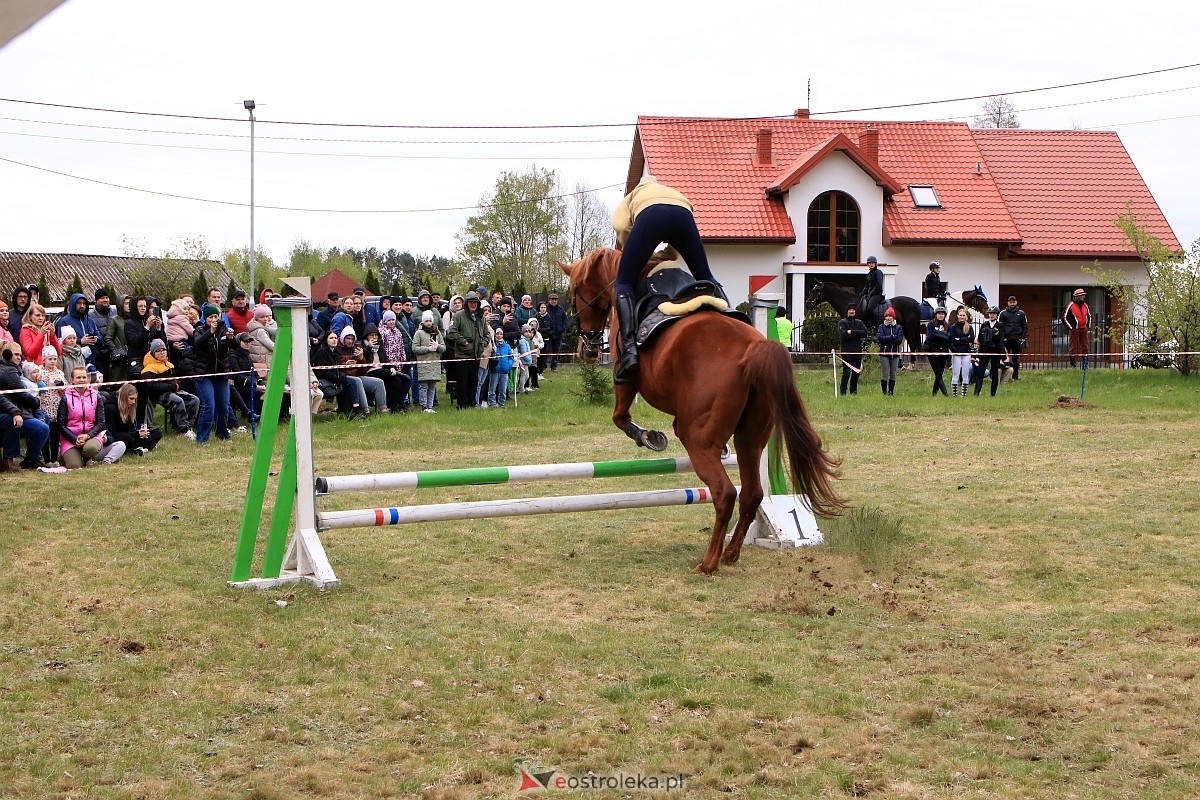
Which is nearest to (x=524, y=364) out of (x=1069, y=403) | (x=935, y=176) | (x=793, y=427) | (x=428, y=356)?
(x=428, y=356)

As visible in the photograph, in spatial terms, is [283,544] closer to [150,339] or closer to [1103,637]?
[1103,637]

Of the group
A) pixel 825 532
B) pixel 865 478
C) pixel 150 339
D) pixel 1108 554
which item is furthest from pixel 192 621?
pixel 150 339

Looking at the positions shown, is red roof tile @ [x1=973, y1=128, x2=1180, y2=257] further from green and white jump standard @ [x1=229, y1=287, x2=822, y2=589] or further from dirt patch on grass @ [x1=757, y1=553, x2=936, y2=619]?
green and white jump standard @ [x1=229, y1=287, x2=822, y2=589]

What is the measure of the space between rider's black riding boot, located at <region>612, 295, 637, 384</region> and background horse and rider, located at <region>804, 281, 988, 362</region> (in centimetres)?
1563

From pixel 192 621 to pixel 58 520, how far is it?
3612 millimetres

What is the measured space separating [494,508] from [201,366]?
8436 mm

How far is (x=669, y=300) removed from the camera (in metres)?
7.55

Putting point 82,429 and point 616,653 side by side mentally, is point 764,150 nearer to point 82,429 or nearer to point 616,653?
point 82,429

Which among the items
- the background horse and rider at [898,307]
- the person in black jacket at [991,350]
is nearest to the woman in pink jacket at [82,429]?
the person in black jacket at [991,350]

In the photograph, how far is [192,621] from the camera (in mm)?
6133

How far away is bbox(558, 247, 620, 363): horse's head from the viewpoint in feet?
27.6
